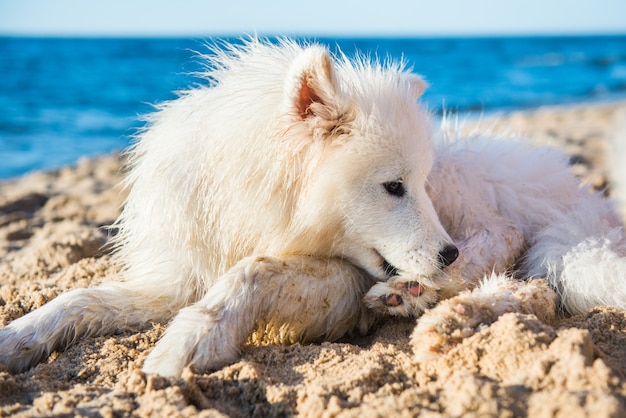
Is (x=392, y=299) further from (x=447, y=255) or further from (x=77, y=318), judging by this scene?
(x=77, y=318)

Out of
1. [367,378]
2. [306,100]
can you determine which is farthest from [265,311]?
[306,100]

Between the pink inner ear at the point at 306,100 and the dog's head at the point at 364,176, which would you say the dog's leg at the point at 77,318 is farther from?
the pink inner ear at the point at 306,100

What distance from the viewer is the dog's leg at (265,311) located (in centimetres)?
282

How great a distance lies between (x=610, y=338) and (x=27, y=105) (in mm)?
20116

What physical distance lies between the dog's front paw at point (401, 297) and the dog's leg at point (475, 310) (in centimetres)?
20

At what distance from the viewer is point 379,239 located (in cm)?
333

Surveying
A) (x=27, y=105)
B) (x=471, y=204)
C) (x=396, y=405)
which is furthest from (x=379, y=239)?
(x=27, y=105)

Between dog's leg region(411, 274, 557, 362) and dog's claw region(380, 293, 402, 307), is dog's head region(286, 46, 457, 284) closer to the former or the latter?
dog's claw region(380, 293, 402, 307)

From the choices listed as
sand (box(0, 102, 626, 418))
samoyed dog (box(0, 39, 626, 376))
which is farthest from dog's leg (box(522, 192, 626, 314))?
sand (box(0, 102, 626, 418))

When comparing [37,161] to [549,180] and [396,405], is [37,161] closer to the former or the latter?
[549,180]

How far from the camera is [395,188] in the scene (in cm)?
334

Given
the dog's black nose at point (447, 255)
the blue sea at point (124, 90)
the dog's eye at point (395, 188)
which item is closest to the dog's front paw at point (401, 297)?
the dog's black nose at point (447, 255)

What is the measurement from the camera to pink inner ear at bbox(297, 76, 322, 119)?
3.23m

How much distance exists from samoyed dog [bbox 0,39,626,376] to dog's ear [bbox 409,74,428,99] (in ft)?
0.03
